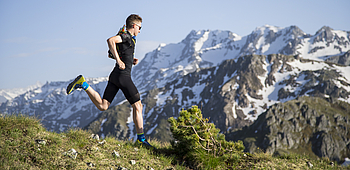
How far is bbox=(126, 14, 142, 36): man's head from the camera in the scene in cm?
676

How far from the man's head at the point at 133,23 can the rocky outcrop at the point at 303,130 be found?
534 feet

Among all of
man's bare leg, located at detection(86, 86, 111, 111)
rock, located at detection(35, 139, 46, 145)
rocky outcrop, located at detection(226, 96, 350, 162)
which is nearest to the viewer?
rock, located at detection(35, 139, 46, 145)

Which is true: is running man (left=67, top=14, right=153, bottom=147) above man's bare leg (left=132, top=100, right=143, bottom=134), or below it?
above

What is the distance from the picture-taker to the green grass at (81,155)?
5562 mm

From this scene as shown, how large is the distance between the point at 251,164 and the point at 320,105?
21140 cm

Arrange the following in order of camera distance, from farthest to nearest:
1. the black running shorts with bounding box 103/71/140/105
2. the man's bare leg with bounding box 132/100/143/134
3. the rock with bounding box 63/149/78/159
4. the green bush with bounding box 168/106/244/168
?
the green bush with bounding box 168/106/244/168
the man's bare leg with bounding box 132/100/143/134
the black running shorts with bounding box 103/71/140/105
the rock with bounding box 63/149/78/159

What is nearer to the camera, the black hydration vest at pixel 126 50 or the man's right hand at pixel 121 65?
the man's right hand at pixel 121 65

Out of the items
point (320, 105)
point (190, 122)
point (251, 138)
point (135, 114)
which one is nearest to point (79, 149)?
point (135, 114)

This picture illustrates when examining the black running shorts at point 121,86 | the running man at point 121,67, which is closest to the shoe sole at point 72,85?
the running man at point 121,67

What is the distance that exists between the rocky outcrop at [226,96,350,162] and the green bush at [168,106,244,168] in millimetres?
159883

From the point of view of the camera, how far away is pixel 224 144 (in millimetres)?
8141

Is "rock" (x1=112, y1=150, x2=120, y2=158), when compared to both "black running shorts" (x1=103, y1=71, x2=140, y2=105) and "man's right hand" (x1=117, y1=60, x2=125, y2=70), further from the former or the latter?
"man's right hand" (x1=117, y1=60, x2=125, y2=70)

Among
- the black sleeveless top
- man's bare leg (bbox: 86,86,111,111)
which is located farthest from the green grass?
the black sleeveless top

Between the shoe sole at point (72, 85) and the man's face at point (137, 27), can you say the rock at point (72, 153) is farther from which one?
the man's face at point (137, 27)
